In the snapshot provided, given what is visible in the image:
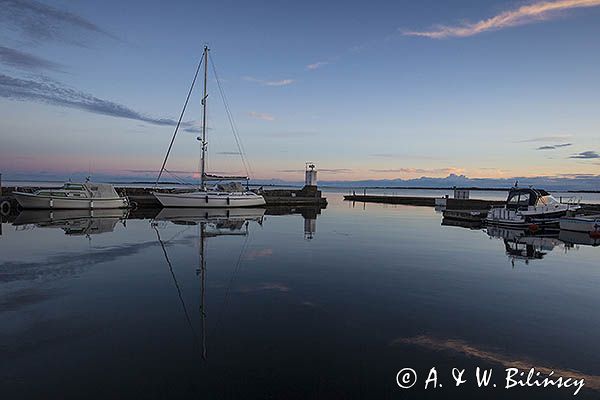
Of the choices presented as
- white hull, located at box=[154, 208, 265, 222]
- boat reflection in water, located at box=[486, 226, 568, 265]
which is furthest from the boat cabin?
white hull, located at box=[154, 208, 265, 222]

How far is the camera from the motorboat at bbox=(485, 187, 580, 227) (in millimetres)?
28797

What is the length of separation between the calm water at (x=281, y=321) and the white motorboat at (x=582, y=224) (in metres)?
11.3

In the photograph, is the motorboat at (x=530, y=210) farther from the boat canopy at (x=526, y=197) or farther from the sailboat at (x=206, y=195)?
the sailboat at (x=206, y=195)

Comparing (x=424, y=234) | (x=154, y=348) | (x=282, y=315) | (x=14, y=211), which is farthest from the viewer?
(x=14, y=211)

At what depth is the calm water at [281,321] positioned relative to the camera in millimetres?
5465

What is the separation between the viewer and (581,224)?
2673 centimetres

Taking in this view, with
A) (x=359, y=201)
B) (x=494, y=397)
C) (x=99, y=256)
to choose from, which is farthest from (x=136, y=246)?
(x=359, y=201)

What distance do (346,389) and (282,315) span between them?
10.4 feet

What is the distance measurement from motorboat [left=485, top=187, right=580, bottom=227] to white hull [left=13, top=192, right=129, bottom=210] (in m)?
34.6

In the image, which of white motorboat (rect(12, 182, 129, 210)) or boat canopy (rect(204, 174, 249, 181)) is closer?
white motorboat (rect(12, 182, 129, 210))

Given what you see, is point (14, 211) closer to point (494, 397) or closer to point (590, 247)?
point (494, 397)

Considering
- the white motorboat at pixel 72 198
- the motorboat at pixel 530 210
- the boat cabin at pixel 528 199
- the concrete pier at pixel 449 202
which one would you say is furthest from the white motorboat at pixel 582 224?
the white motorboat at pixel 72 198

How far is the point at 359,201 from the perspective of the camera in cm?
6988

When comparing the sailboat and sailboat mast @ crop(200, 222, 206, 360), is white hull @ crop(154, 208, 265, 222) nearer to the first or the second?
the sailboat
